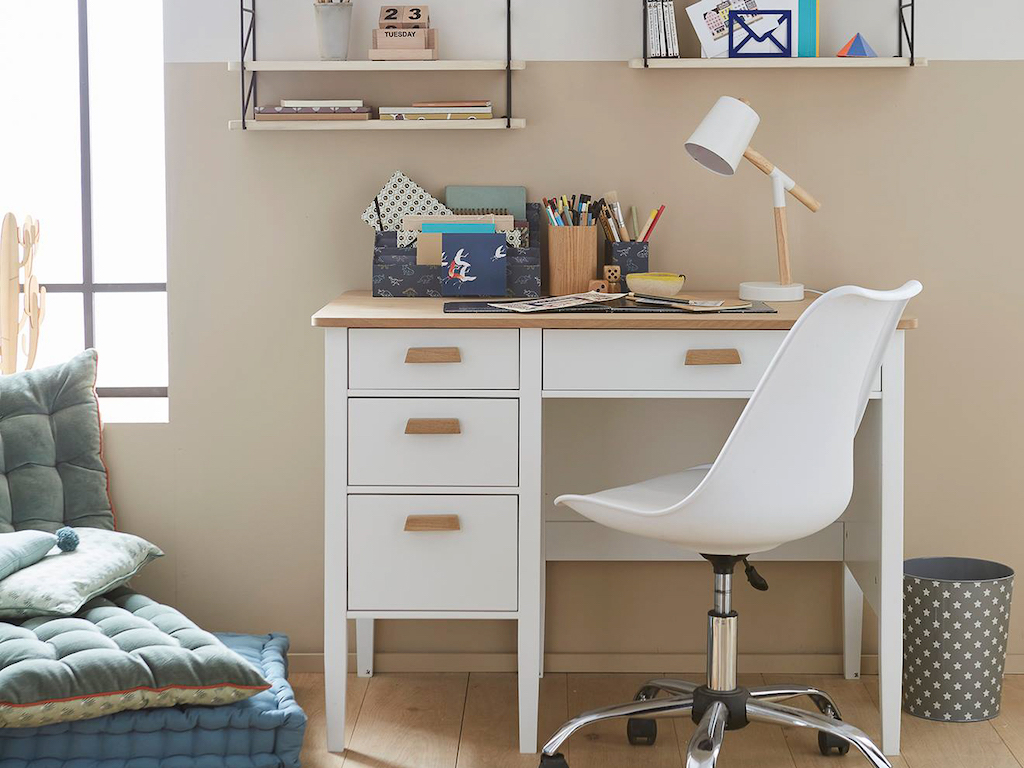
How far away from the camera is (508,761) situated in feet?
7.33

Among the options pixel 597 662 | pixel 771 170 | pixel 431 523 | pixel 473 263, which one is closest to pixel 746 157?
pixel 771 170

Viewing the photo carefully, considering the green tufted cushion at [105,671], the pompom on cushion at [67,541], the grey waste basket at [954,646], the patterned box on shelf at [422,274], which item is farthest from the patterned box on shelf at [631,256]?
the pompom on cushion at [67,541]

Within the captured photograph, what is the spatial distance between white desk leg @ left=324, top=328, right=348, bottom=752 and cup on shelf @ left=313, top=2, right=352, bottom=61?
0.73 m

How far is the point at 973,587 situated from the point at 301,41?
1.90m

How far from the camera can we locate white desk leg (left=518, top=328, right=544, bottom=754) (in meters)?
2.15

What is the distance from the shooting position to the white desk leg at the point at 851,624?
2643mm

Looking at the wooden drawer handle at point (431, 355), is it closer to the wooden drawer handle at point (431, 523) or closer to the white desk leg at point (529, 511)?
the white desk leg at point (529, 511)

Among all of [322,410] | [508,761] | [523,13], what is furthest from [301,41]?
[508,761]

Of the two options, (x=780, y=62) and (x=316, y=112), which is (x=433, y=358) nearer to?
(x=316, y=112)

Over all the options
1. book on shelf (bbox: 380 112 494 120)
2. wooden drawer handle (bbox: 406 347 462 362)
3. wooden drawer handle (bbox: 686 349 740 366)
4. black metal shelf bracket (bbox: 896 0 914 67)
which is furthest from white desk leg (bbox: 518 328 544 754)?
black metal shelf bracket (bbox: 896 0 914 67)

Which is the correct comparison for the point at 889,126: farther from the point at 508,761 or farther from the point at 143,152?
the point at 143,152

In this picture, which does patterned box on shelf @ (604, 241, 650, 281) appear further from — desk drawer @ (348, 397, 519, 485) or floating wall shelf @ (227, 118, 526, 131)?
desk drawer @ (348, 397, 519, 485)

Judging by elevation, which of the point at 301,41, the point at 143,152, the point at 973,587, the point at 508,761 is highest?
the point at 301,41

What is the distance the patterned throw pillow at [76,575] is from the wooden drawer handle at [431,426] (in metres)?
0.75
